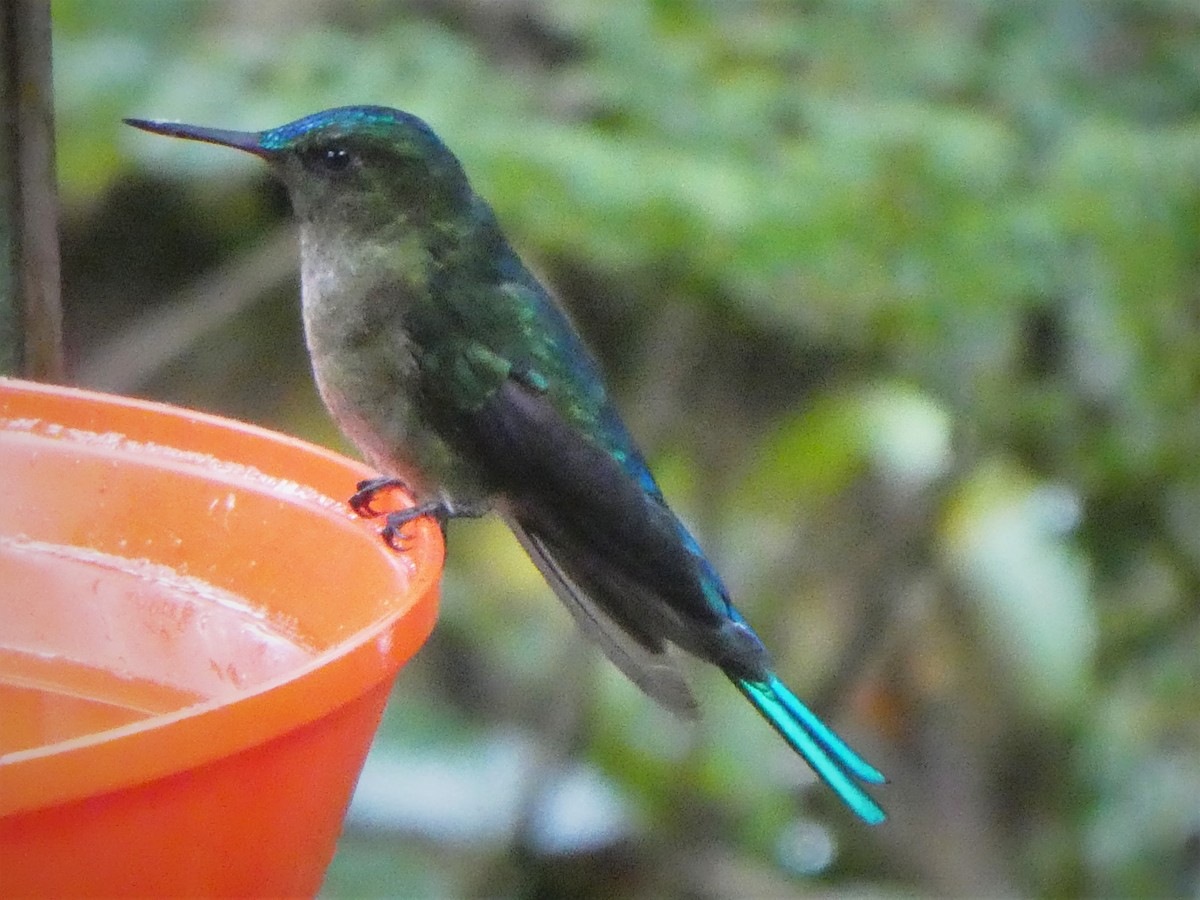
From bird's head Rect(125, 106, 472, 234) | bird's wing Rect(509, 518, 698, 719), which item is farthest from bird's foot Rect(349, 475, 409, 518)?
bird's head Rect(125, 106, 472, 234)

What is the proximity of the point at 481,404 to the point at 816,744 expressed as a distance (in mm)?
485

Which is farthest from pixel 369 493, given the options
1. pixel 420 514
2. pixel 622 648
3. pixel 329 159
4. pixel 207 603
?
pixel 329 159

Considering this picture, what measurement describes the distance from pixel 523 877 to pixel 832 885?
2.42 feet

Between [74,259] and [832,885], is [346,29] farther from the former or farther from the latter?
[832,885]

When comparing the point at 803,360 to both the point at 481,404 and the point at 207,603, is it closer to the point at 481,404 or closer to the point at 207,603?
the point at 481,404

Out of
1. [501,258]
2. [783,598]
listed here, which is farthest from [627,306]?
[501,258]

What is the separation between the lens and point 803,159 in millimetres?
2420

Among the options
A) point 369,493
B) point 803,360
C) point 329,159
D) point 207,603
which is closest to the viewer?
point 207,603

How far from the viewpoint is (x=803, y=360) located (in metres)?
3.47

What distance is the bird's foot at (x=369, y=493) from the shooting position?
1172 mm

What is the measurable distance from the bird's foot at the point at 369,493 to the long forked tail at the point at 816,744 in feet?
1.68

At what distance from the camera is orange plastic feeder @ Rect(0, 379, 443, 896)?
0.79 meters

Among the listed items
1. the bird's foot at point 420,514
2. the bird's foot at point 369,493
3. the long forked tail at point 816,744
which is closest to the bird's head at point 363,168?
the bird's foot at point 420,514

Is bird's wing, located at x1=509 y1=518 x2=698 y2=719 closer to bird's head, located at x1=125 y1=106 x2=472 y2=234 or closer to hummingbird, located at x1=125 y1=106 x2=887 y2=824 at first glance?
hummingbird, located at x1=125 y1=106 x2=887 y2=824
